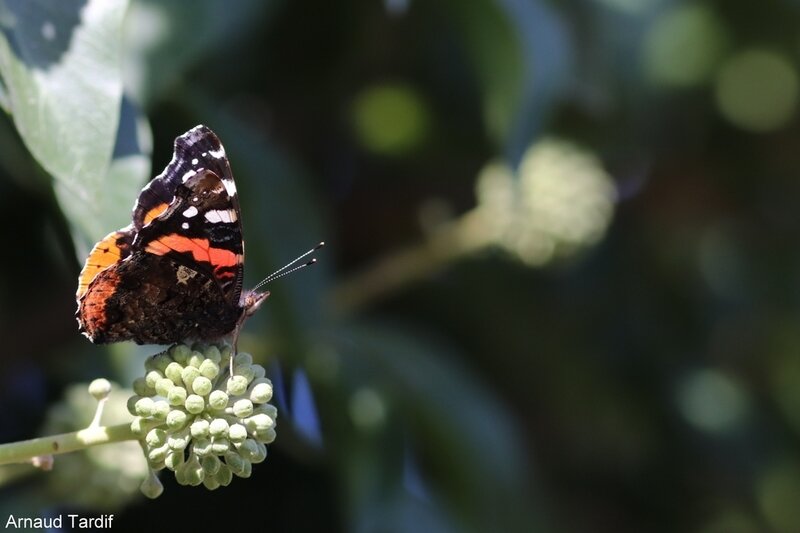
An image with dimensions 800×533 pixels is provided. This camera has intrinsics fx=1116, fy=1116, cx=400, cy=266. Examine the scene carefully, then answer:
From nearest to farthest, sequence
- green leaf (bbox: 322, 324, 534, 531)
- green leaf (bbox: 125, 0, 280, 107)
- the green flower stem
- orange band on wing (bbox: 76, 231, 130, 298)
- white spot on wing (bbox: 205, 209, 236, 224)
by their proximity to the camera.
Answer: the green flower stem < orange band on wing (bbox: 76, 231, 130, 298) < white spot on wing (bbox: 205, 209, 236, 224) < green leaf (bbox: 125, 0, 280, 107) < green leaf (bbox: 322, 324, 534, 531)

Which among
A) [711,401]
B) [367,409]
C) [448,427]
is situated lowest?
[711,401]

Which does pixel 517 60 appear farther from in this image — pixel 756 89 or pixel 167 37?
pixel 756 89

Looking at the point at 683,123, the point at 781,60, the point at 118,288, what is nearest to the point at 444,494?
the point at 118,288

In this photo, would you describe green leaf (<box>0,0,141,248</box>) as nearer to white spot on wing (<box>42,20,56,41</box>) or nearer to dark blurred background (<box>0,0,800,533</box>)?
→ white spot on wing (<box>42,20,56,41</box>)

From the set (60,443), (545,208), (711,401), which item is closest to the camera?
(60,443)

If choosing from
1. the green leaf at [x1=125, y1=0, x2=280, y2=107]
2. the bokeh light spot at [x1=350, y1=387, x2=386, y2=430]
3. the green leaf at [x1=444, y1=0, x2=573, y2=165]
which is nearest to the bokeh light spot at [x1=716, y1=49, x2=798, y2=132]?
the green leaf at [x1=444, y1=0, x2=573, y2=165]

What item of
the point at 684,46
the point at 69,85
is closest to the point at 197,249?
the point at 69,85
